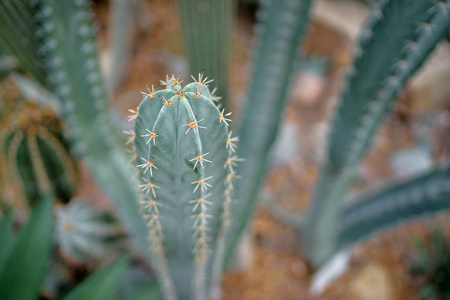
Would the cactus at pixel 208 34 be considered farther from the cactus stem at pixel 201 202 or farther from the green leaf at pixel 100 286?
the green leaf at pixel 100 286

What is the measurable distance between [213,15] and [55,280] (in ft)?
3.97

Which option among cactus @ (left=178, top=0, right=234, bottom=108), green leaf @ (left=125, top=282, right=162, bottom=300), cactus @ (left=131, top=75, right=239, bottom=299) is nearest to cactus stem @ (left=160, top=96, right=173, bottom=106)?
cactus @ (left=131, top=75, right=239, bottom=299)

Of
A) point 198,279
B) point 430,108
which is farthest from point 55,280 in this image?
point 430,108

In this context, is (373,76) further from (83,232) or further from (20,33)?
(83,232)

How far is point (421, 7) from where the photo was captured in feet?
3.33

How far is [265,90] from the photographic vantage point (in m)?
1.42

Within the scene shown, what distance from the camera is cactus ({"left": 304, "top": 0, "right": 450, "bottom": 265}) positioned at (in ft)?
3.42

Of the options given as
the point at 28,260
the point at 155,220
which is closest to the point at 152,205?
the point at 155,220

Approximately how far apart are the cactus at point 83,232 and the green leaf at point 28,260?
43cm

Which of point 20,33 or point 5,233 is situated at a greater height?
point 20,33

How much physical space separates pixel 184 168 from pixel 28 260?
0.69m

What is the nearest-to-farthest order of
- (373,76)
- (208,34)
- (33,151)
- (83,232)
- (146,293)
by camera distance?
(373,76), (208,34), (146,293), (33,151), (83,232)

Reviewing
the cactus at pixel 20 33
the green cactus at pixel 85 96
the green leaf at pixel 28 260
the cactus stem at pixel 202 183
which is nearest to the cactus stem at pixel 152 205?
the cactus stem at pixel 202 183

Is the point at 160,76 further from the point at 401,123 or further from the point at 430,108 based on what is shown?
the point at 430,108
